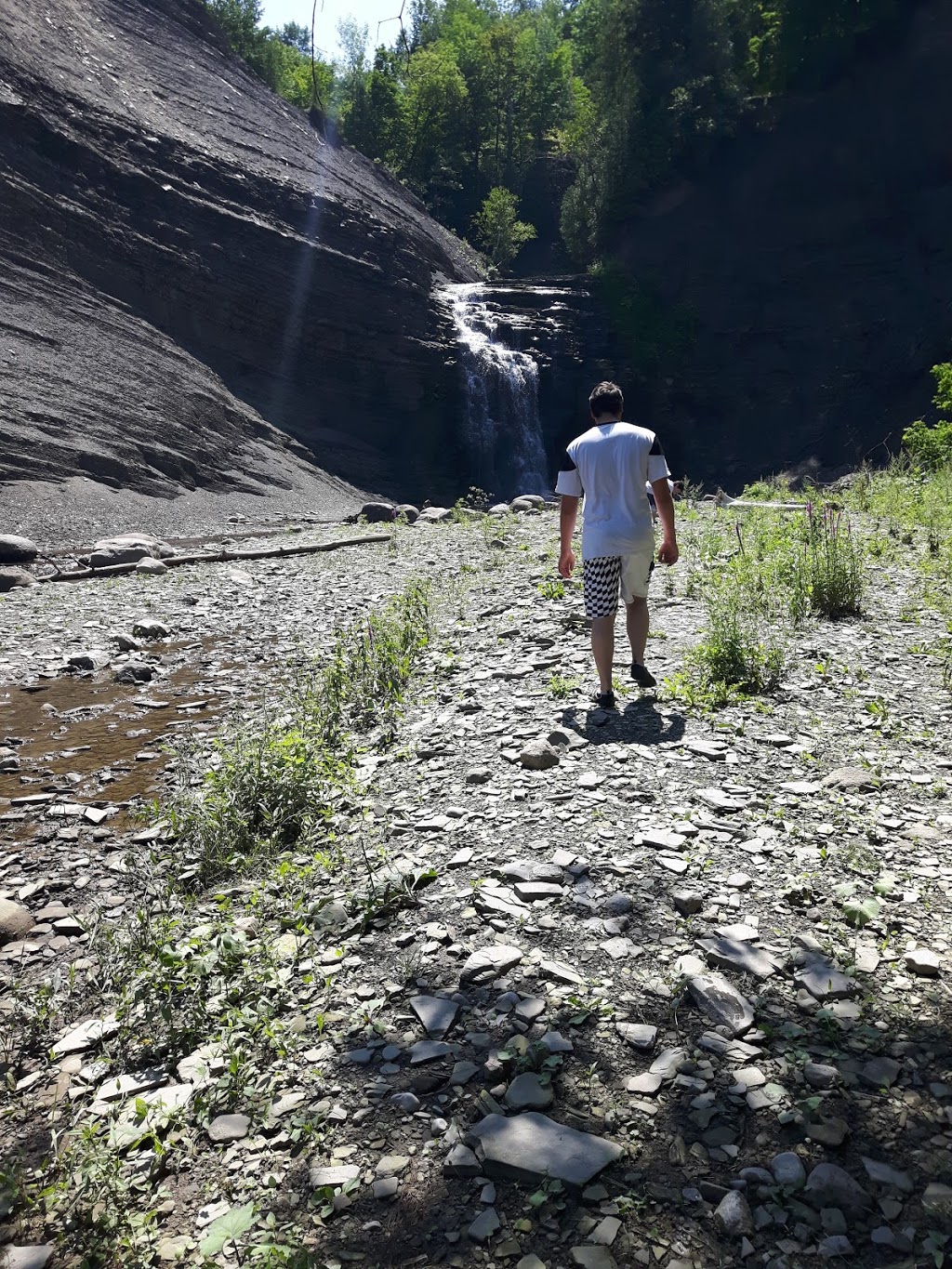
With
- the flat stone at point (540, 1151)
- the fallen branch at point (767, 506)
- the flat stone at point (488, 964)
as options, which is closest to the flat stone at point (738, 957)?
the flat stone at point (488, 964)

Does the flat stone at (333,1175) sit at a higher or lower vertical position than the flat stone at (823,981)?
lower

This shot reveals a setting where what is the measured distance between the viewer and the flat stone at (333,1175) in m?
2.67

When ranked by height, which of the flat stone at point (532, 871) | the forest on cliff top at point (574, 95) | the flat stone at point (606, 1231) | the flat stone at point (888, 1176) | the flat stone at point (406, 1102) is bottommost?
the flat stone at point (406, 1102)

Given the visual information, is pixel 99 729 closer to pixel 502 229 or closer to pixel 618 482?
pixel 618 482

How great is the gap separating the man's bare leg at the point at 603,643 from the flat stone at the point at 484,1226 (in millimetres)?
4076

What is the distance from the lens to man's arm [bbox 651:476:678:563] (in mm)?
Result: 6277

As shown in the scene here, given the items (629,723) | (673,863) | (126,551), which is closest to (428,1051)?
(673,863)

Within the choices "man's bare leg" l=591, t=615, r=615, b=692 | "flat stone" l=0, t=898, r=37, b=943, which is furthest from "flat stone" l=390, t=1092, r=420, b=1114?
"man's bare leg" l=591, t=615, r=615, b=692

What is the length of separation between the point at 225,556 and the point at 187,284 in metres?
18.9

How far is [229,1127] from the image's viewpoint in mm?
2977

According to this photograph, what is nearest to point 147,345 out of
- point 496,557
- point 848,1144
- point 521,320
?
point 521,320

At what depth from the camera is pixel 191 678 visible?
937 cm

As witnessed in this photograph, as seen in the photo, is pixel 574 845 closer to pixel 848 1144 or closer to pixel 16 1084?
pixel 848 1144

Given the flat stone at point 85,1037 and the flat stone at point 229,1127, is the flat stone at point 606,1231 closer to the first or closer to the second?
the flat stone at point 229,1127
